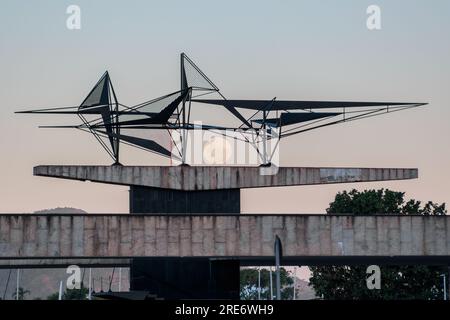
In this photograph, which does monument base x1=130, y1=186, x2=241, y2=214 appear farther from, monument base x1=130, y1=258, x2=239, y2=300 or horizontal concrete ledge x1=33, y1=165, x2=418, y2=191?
monument base x1=130, y1=258, x2=239, y2=300

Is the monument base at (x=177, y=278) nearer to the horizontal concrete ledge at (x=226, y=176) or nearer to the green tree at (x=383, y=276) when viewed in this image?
the horizontal concrete ledge at (x=226, y=176)

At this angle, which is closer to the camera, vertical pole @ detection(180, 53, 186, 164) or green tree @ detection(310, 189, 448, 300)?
vertical pole @ detection(180, 53, 186, 164)

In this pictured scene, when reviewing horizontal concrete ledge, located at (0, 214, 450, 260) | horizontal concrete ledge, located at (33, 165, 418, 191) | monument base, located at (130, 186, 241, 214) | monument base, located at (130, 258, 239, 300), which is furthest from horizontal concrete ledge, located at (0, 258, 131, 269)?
horizontal concrete ledge, located at (0, 214, 450, 260)

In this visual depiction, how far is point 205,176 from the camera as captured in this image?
67125mm

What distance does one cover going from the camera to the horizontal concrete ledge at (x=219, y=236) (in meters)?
56.7

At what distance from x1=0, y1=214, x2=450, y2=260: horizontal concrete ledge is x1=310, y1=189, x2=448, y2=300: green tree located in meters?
56.7

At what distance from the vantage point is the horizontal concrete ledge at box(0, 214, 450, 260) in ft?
186

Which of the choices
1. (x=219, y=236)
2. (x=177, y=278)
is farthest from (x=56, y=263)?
(x=219, y=236)

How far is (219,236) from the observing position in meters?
57.8

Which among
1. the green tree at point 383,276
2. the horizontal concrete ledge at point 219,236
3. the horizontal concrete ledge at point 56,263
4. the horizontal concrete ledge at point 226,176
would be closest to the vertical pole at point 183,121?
the horizontal concrete ledge at point 226,176

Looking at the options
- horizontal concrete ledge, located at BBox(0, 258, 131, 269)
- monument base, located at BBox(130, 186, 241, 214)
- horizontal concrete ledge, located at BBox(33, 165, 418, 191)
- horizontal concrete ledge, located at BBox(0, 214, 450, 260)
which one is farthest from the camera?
horizontal concrete ledge, located at BBox(0, 258, 131, 269)
